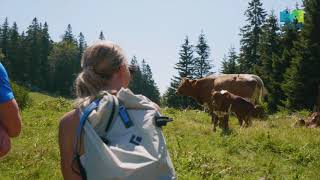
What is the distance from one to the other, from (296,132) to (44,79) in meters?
108

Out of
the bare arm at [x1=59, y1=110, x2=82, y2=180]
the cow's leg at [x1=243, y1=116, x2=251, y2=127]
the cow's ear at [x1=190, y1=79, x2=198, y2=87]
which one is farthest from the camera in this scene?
the cow's ear at [x1=190, y1=79, x2=198, y2=87]

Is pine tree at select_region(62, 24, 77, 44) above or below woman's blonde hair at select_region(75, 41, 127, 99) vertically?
above

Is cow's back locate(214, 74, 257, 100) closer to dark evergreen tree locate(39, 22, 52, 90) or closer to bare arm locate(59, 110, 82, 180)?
bare arm locate(59, 110, 82, 180)

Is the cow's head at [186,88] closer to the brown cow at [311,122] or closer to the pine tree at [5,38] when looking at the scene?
the brown cow at [311,122]

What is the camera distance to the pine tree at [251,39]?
73688 mm

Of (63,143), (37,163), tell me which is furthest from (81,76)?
(37,163)

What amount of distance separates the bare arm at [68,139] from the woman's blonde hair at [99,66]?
0.19m

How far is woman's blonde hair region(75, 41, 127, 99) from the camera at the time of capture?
11.8 feet

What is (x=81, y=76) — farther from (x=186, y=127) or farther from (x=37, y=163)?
(x=186, y=127)

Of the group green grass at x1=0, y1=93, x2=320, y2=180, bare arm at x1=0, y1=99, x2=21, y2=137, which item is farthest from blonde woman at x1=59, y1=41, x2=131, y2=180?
green grass at x1=0, y1=93, x2=320, y2=180

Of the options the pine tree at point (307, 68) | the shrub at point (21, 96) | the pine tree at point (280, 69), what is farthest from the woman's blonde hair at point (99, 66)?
the pine tree at point (280, 69)

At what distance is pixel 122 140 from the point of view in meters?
3.28

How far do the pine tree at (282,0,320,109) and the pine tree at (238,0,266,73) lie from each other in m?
32.1

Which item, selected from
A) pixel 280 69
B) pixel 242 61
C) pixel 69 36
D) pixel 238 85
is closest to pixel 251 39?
pixel 242 61
